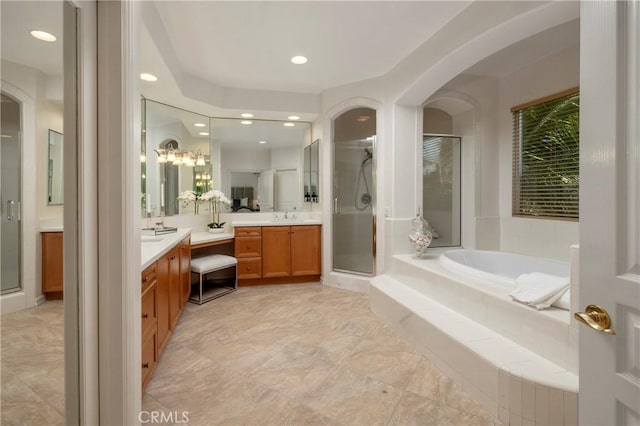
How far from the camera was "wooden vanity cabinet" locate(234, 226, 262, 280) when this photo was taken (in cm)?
421

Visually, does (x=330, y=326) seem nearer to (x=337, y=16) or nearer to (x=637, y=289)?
(x=637, y=289)

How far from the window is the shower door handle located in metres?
3.68

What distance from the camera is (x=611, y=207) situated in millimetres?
800

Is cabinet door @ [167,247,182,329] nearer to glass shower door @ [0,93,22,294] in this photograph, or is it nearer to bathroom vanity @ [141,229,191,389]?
bathroom vanity @ [141,229,191,389]

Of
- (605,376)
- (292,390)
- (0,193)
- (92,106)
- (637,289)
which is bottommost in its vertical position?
(292,390)

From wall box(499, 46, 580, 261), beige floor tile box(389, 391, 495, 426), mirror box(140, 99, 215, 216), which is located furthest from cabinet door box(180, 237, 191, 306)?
wall box(499, 46, 580, 261)

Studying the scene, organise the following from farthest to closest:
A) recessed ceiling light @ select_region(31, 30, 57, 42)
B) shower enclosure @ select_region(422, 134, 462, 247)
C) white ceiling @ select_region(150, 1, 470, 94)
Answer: shower enclosure @ select_region(422, 134, 462, 247) < white ceiling @ select_region(150, 1, 470, 94) < recessed ceiling light @ select_region(31, 30, 57, 42)

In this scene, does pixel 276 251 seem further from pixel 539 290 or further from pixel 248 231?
pixel 539 290

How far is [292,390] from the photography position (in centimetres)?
193

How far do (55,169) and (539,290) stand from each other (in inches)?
96.6

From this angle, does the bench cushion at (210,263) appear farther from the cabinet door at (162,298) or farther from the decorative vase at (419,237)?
the decorative vase at (419,237)

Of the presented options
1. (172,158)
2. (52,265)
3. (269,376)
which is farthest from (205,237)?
(52,265)

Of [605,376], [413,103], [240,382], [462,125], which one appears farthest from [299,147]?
[605,376]

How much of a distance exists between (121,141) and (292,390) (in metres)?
1.67
